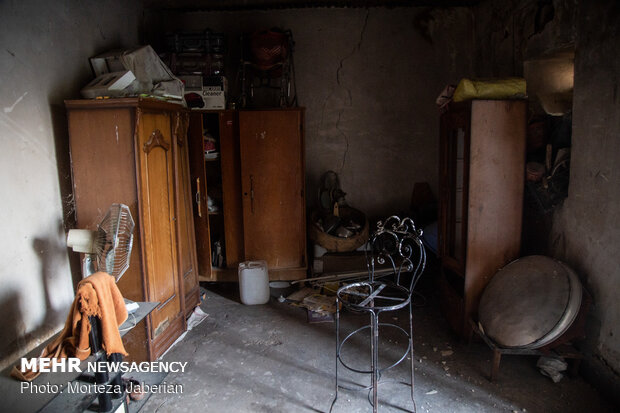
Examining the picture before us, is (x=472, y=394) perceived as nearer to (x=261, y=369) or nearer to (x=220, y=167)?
(x=261, y=369)

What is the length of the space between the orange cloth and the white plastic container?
5.98 ft

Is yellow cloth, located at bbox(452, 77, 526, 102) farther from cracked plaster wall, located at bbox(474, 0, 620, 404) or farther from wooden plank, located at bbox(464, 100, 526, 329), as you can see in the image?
cracked plaster wall, located at bbox(474, 0, 620, 404)

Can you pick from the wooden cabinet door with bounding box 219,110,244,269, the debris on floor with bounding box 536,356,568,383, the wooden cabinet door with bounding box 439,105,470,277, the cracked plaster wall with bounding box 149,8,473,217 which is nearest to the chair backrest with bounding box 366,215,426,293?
the wooden cabinet door with bounding box 439,105,470,277

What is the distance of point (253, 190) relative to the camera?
13.5ft

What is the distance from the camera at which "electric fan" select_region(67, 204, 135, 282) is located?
2.22 metres

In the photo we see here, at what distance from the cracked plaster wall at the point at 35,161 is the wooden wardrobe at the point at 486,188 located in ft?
8.63

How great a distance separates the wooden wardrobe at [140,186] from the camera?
8.54 ft

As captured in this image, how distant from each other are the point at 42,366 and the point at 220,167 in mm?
2572

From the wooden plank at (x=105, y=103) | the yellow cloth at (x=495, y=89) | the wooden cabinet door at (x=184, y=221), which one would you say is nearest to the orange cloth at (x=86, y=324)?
the wooden plank at (x=105, y=103)

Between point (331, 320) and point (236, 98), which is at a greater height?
point (236, 98)

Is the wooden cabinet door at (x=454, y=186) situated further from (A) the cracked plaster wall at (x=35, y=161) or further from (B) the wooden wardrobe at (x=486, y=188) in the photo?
(A) the cracked plaster wall at (x=35, y=161)

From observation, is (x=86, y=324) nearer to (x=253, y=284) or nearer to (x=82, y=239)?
(x=82, y=239)

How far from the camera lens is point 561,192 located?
2809mm

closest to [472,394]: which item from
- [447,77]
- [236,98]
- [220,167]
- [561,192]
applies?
[561,192]
